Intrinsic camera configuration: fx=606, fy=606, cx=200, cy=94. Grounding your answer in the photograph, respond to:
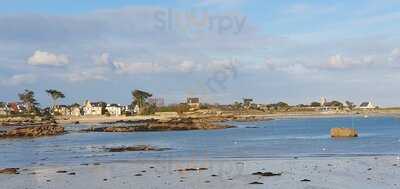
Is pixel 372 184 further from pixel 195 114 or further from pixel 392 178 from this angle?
pixel 195 114

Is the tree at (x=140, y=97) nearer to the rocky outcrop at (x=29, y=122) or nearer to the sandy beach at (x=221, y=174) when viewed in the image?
the rocky outcrop at (x=29, y=122)

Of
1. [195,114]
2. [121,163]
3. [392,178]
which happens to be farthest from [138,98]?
[392,178]

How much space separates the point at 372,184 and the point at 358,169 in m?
5.61

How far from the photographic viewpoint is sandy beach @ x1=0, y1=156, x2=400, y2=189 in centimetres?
2355

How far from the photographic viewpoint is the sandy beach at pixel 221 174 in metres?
23.5

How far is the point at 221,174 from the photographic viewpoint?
27.0 m

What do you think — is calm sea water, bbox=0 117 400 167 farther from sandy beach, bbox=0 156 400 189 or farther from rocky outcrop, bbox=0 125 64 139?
rocky outcrop, bbox=0 125 64 139

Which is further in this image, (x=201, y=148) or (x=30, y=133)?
(x=30, y=133)

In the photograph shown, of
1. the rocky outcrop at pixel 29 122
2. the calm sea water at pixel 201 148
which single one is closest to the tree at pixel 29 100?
the rocky outcrop at pixel 29 122

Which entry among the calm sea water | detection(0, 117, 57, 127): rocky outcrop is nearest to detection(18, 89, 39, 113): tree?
detection(0, 117, 57, 127): rocky outcrop

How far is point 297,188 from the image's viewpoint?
71.7 feet

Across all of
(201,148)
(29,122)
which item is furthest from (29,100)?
(201,148)

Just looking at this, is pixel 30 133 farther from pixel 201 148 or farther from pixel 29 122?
pixel 29 122

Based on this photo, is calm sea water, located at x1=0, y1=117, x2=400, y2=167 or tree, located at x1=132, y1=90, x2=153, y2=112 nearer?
calm sea water, located at x1=0, y1=117, x2=400, y2=167
